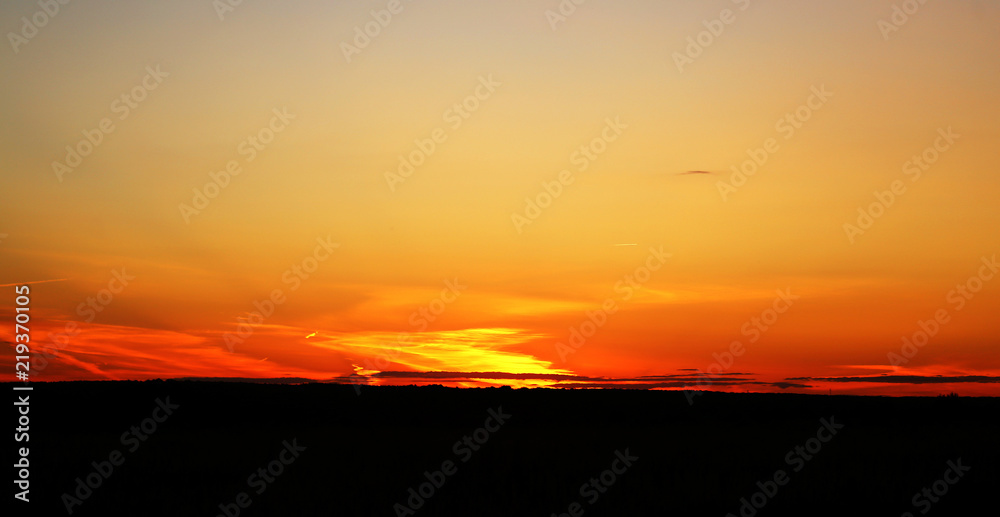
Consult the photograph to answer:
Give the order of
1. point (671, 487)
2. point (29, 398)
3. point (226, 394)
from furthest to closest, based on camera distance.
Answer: point (226, 394) < point (29, 398) < point (671, 487)

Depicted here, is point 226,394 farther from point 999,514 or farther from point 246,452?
point 999,514

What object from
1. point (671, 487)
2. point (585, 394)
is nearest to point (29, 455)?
point (671, 487)

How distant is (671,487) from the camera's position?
814 inches

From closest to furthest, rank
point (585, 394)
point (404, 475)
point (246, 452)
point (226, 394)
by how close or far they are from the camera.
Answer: point (404, 475) → point (246, 452) → point (226, 394) → point (585, 394)

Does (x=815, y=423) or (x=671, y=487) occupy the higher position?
(x=815, y=423)

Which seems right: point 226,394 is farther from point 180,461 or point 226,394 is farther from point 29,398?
point 180,461

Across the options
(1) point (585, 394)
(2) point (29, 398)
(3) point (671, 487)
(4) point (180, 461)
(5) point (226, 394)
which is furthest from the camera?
(1) point (585, 394)

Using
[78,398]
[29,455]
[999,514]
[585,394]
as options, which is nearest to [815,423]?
[585,394]

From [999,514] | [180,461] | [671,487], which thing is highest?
[180,461]

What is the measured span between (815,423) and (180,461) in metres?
29.5

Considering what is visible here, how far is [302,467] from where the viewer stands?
76.3 ft

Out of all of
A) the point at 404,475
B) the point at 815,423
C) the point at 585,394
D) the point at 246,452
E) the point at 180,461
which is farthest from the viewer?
the point at 585,394

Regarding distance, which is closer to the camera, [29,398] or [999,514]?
[999,514]

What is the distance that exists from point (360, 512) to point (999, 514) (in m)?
13.3
